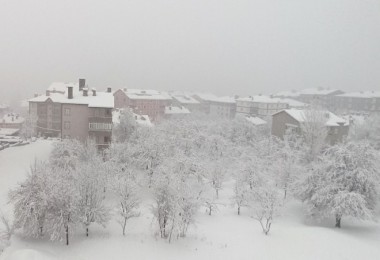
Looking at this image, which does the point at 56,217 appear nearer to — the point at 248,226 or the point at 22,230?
the point at 22,230

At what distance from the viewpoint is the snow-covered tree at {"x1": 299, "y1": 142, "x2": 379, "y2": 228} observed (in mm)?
36188

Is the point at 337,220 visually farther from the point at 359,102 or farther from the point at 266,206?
the point at 359,102

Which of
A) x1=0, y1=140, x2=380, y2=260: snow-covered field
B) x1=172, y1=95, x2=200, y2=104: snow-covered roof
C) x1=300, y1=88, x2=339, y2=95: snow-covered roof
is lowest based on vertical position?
x1=0, y1=140, x2=380, y2=260: snow-covered field

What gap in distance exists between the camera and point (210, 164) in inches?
1975

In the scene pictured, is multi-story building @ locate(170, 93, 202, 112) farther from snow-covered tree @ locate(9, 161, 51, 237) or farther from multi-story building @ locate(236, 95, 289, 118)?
snow-covered tree @ locate(9, 161, 51, 237)

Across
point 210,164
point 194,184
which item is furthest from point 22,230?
point 210,164

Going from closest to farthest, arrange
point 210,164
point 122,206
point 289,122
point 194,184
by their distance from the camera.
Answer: point 122,206 < point 194,184 < point 210,164 < point 289,122

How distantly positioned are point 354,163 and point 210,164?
1883 centimetres

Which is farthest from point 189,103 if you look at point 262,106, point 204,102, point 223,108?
point 262,106

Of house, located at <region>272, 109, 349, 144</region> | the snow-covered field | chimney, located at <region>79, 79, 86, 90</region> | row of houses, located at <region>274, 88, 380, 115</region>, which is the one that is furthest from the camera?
row of houses, located at <region>274, 88, 380, 115</region>

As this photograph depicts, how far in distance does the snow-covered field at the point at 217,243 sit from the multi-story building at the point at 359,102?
4527 inches

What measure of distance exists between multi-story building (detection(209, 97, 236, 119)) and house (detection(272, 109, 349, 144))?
63837 millimetres

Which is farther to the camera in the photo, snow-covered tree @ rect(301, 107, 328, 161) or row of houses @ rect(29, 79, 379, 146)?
snow-covered tree @ rect(301, 107, 328, 161)

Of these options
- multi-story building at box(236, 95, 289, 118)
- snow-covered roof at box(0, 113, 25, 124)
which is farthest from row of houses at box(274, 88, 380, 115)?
snow-covered roof at box(0, 113, 25, 124)
